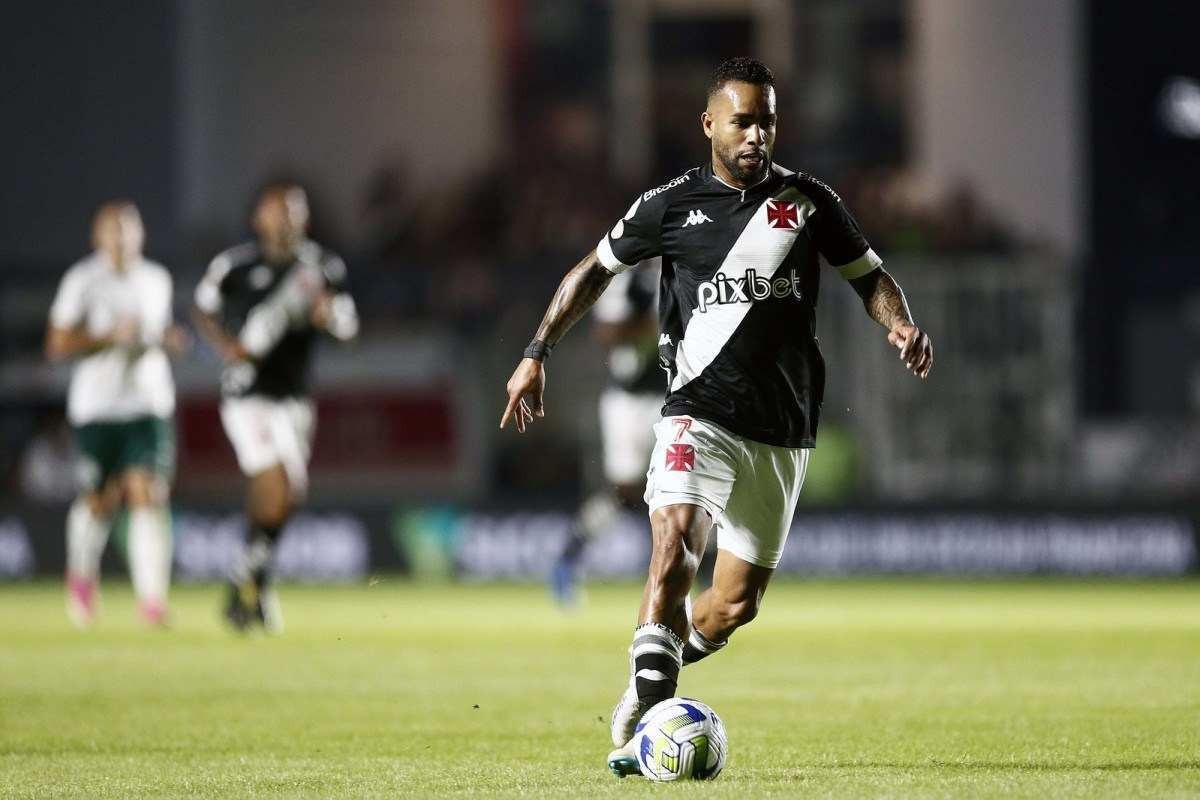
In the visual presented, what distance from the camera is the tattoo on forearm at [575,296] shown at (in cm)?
704

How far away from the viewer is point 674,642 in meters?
6.70

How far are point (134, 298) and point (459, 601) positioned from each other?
156 inches

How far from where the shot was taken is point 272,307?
1336 centimetres

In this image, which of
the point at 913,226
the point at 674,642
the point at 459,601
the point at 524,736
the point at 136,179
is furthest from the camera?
the point at 136,179

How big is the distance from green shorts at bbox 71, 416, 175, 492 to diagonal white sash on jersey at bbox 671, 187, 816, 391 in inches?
300

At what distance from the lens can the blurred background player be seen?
1502 cm

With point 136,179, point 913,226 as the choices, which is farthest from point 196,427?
point 913,226

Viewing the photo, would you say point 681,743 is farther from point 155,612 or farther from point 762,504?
point 155,612

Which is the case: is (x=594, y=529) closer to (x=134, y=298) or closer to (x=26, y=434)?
(x=134, y=298)

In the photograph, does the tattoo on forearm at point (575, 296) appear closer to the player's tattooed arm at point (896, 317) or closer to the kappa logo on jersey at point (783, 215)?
the kappa logo on jersey at point (783, 215)

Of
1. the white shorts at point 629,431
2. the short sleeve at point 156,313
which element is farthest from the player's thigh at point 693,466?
the white shorts at point 629,431

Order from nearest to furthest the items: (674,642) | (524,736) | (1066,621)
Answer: (674,642), (524,736), (1066,621)

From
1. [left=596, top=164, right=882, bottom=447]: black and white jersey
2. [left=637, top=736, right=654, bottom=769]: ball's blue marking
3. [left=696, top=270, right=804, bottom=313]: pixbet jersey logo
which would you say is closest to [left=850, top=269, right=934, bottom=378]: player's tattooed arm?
[left=596, top=164, right=882, bottom=447]: black and white jersey

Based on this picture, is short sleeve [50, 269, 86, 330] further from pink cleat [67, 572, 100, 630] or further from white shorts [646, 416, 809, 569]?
white shorts [646, 416, 809, 569]
